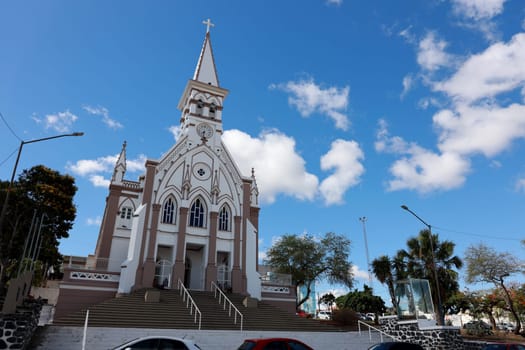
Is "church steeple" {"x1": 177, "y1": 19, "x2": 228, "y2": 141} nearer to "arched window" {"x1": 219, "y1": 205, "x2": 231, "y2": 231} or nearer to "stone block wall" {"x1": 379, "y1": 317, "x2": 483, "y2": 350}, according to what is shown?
"arched window" {"x1": 219, "y1": 205, "x2": 231, "y2": 231}

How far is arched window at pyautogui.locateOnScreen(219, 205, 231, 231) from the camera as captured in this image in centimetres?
3139

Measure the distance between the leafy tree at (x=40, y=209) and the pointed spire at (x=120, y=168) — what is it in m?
5.73

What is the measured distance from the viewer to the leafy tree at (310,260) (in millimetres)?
36938

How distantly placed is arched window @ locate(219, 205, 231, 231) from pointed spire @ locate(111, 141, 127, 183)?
33.3 feet

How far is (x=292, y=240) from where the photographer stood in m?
38.8

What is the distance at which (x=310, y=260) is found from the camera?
37.5 meters

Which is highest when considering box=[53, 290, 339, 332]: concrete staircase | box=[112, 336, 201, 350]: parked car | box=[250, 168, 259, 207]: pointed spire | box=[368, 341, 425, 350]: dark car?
box=[250, 168, 259, 207]: pointed spire

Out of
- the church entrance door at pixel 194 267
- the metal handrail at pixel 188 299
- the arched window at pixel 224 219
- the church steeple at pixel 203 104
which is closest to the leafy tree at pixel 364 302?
the arched window at pixel 224 219

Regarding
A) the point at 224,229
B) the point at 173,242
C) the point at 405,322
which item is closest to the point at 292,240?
the point at 224,229

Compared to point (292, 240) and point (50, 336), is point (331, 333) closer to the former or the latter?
point (50, 336)

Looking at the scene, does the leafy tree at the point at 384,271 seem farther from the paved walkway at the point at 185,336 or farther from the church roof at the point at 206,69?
the church roof at the point at 206,69

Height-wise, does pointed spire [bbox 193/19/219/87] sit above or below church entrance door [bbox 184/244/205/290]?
above

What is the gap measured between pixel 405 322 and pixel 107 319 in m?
15.0

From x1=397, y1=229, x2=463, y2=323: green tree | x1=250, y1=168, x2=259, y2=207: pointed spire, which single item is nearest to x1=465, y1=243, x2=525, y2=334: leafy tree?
x1=397, y1=229, x2=463, y2=323: green tree
